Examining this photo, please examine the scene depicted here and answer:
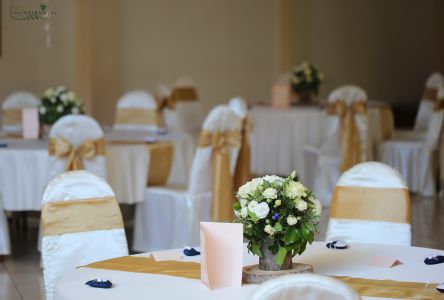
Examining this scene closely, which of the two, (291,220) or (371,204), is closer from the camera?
(291,220)

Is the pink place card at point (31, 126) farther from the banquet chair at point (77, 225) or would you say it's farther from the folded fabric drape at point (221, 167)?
the banquet chair at point (77, 225)

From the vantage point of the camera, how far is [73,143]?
249 inches

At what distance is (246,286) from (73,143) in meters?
3.46

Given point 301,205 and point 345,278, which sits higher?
point 301,205

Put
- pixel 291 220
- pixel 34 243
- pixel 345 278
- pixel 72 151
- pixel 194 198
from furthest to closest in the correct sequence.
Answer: pixel 34 243 → pixel 194 198 → pixel 72 151 → pixel 345 278 → pixel 291 220

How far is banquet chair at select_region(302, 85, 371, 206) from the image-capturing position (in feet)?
30.0

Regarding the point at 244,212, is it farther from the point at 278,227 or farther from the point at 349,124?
the point at 349,124

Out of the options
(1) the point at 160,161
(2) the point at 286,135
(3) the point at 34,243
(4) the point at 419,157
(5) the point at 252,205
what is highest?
(5) the point at 252,205

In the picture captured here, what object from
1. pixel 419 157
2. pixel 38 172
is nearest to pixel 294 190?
pixel 38 172

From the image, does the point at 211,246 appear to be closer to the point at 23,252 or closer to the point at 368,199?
the point at 368,199

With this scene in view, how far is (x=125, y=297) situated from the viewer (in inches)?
117

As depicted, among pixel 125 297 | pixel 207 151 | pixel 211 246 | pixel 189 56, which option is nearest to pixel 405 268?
pixel 211 246

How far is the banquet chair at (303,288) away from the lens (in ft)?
7.52

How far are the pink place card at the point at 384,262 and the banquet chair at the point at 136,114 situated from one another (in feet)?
17.0
